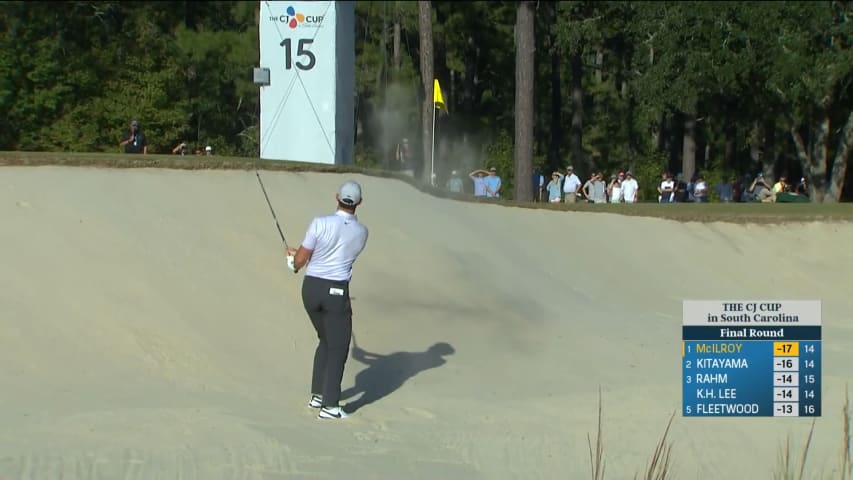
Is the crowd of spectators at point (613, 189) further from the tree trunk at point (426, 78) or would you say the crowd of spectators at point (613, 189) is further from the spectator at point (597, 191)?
the tree trunk at point (426, 78)

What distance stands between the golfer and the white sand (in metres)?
0.43

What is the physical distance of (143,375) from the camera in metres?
10.5

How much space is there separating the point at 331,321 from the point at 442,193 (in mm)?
9711

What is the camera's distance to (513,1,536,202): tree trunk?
102ft

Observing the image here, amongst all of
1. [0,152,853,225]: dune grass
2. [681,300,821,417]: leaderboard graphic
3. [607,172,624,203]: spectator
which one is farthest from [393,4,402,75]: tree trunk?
[681,300,821,417]: leaderboard graphic

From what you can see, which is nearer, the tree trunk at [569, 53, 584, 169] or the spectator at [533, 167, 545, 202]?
the spectator at [533, 167, 545, 202]

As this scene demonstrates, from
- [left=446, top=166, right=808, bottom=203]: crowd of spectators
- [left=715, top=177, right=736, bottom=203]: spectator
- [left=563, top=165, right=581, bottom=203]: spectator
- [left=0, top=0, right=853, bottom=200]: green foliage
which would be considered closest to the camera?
[left=446, top=166, right=808, bottom=203]: crowd of spectators

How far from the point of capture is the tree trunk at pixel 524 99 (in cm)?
3112

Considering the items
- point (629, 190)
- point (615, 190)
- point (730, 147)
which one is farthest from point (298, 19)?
point (730, 147)

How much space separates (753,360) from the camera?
25.8 feet

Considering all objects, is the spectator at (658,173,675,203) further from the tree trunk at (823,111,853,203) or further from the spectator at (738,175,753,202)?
the tree trunk at (823,111,853,203)

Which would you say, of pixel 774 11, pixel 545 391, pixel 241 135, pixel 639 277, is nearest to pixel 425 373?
pixel 545 391

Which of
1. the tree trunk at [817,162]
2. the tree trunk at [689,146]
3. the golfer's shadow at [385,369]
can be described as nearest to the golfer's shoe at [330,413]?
the golfer's shadow at [385,369]

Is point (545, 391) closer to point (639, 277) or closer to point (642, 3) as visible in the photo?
point (639, 277)
